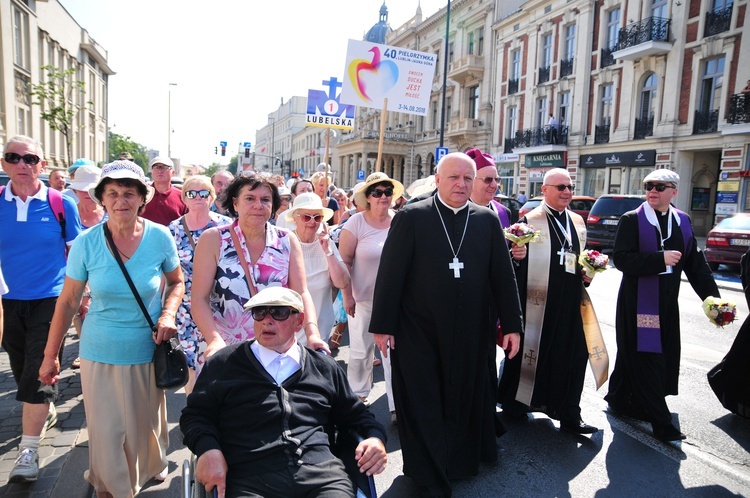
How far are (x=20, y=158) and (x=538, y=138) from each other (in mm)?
30249

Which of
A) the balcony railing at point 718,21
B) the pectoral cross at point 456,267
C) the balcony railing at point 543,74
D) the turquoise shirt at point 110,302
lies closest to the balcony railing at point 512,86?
the balcony railing at point 543,74

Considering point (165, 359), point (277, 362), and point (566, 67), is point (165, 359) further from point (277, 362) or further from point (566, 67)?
point (566, 67)

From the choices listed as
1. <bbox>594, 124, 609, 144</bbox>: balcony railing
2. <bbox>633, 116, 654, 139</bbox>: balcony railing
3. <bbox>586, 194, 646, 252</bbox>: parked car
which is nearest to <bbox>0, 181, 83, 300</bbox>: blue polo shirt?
<bbox>586, 194, 646, 252</bbox>: parked car

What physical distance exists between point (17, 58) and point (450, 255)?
32.2 metres

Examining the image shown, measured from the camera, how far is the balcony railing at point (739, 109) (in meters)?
19.8

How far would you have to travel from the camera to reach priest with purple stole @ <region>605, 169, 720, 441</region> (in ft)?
13.8

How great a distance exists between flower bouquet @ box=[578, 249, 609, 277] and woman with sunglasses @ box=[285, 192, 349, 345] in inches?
79.2

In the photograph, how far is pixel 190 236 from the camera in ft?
14.7

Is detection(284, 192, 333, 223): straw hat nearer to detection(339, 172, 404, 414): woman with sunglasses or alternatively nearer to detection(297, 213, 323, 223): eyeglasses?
detection(297, 213, 323, 223): eyeglasses

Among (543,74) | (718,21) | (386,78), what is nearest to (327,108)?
(386,78)

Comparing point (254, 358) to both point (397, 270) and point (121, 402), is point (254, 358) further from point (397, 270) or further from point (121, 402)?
point (397, 270)

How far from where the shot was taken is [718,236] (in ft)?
43.3

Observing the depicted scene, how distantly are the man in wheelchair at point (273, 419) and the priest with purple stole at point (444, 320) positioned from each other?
82 centimetres

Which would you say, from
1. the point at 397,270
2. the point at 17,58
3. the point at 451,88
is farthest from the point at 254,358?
the point at 451,88
